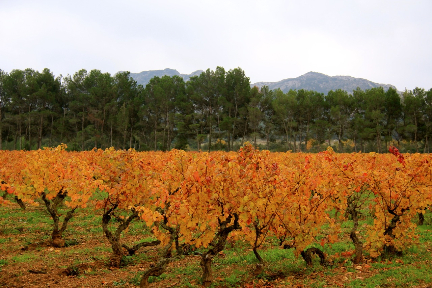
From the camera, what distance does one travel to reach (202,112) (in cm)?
4806

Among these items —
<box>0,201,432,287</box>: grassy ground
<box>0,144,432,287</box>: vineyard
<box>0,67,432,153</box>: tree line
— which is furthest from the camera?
<box>0,67,432,153</box>: tree line

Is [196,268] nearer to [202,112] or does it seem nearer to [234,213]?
[234,213]

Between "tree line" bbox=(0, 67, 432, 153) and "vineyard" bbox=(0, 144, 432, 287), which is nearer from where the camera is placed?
"vineyard" bbox=(0, 144, 432, 287)

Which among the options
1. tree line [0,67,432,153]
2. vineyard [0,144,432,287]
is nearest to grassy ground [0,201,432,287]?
vineyard [0,144,432,287]

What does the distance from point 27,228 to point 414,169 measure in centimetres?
1392

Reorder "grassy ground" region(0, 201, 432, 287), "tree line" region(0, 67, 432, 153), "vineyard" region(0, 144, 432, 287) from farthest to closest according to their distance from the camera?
1. "tree line" region(0, 67, 432, 153)
2. "grassy ground" region(0, 201, 432, 287)
3. "vineyard" region(0, 144, 432, 287)

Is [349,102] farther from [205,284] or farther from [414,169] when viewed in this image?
[205,284]

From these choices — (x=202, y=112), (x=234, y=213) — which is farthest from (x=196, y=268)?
(x=202, y=112)

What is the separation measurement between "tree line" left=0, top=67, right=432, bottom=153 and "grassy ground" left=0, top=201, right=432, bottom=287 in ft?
116

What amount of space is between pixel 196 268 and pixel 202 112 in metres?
42.0

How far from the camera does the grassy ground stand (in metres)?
5.93

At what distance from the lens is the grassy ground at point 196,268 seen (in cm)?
593

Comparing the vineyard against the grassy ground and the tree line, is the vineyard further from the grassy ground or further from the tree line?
the tree line

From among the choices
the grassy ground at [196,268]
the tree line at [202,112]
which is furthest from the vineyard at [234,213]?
the tree line at [202,112]
